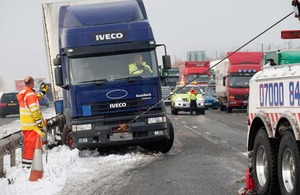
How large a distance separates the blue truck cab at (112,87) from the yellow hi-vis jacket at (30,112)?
273 centimetres

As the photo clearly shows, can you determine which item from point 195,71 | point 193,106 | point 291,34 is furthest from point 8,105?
point 291,34

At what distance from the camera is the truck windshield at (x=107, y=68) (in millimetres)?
13719

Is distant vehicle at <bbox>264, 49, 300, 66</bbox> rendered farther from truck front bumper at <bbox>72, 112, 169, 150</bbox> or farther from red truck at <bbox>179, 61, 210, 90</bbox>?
red truck at <bbox>179, 61, 210, 90</bbox>

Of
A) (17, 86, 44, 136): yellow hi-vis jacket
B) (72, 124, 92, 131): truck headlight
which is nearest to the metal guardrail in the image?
(17, 86, 44, 136): yellow hi-vis jacket

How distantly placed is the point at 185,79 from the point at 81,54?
3566 cm

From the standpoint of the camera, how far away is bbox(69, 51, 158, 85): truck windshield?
13.7 m

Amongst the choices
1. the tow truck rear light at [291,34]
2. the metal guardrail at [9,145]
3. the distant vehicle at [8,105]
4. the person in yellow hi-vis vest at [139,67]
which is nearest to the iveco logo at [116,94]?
the person in yellow hi-vis vest at [139,67]

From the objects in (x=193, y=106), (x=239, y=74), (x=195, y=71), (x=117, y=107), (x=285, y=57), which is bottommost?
(x=193, y=106)

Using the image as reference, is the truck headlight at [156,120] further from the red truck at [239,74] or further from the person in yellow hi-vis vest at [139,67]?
the red truck at [239,74]

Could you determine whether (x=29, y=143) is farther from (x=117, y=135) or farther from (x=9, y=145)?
(x=117, y=135)

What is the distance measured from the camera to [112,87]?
1363 cm

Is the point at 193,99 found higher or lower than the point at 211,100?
higher

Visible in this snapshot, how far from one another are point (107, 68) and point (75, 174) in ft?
11.0

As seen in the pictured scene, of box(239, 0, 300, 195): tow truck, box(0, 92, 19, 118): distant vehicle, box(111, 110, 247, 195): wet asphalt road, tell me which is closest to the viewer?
box(239, 0, 300, 195): tow truck
